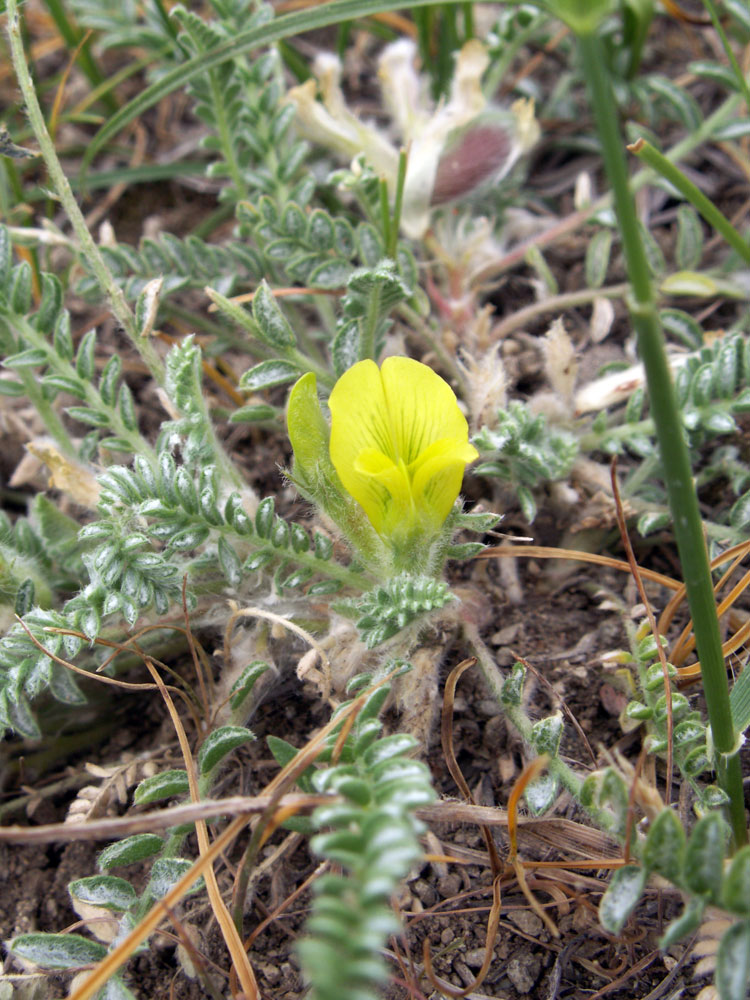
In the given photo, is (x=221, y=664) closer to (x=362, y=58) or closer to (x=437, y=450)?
(x=437, y=450)

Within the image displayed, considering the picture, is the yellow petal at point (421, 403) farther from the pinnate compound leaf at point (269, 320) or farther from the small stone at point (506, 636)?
the small stone at point (506, 636)

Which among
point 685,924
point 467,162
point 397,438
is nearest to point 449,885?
point 685,924

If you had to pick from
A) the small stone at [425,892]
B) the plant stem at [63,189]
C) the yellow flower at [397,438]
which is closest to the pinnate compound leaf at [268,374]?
the plant stem at [63,189]

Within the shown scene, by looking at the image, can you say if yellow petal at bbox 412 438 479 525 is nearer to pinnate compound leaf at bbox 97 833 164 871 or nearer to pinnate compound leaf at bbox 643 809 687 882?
pinnate compound leaf at bbox 643 809 687 882

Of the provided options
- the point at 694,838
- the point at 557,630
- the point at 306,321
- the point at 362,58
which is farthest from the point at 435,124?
the point at 694,838

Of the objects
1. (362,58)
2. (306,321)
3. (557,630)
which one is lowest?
(557,630)

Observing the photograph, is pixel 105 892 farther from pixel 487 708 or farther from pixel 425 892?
pixel 487 708
